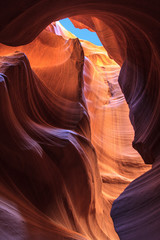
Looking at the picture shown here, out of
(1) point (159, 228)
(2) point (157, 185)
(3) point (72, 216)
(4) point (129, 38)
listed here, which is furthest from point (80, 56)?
(1) point (159, 228)

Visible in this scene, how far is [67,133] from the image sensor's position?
4.02 meters

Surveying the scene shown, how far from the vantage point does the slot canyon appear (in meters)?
2.28

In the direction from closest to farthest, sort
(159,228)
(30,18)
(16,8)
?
1. (159,228)
2. (16,8)
3. (30,18)

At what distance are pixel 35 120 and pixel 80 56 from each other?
9.06 feet

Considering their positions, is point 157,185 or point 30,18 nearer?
point 157,185

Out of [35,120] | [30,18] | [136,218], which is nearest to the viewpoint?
[136,218]

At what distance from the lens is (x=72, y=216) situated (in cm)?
366

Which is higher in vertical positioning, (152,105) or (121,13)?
(121,13)

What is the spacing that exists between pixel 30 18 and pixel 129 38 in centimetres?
199

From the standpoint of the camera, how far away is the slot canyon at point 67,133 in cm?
228

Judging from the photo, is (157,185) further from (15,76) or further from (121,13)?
(15,76)

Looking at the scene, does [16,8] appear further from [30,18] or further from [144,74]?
A: [144,74]

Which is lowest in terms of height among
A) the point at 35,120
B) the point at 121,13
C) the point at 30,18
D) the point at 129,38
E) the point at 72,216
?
the point at 72,216

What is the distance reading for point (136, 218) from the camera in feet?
6.76
